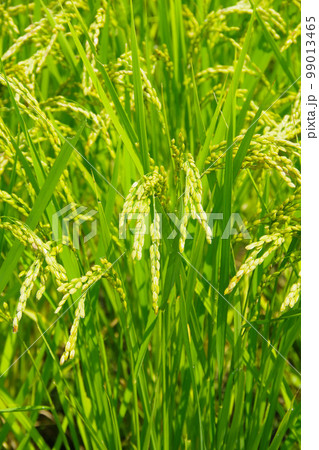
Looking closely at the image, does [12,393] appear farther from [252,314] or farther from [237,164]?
[237,164]

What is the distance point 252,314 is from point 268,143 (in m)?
0.38

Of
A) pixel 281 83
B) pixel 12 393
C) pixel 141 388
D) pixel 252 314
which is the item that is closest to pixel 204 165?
pixel 252 314

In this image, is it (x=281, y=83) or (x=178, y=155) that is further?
(x=281, y=83)

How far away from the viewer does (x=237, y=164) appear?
3.43 feet

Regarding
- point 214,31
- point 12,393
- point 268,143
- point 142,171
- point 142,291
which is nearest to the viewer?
point 268,143

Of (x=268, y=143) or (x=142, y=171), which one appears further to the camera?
(x=142, y=171)

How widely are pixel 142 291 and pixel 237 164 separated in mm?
389

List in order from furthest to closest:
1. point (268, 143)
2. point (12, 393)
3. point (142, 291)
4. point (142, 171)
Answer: point (12, 393)
point (142, 291)
point (142, 171)
point (268, 143)

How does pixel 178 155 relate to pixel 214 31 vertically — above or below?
below

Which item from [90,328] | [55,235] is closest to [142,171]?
[55,235]

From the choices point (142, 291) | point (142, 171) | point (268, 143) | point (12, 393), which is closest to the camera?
point (268, 143)

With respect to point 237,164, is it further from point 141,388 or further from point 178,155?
point 141,388

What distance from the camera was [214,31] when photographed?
1498mm

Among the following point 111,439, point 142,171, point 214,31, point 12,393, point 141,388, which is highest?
point 214,31
